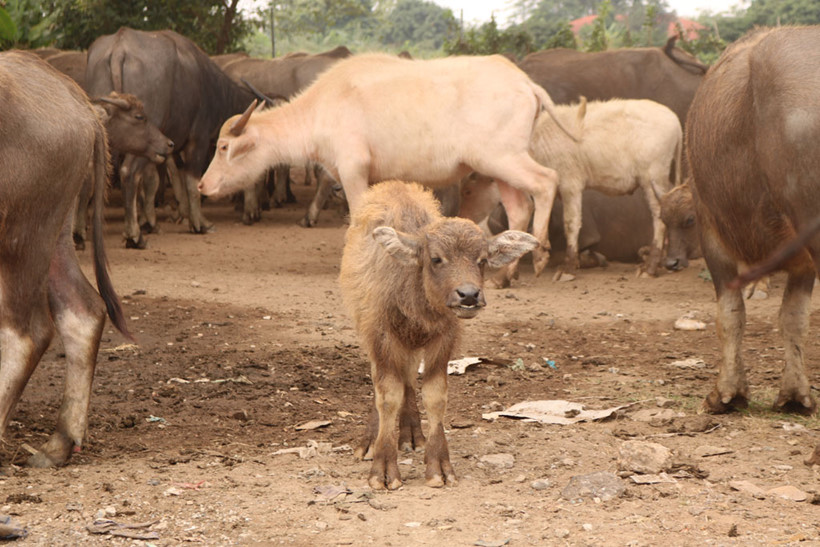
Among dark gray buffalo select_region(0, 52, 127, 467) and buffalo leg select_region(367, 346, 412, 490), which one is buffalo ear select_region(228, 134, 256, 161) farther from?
buffalo leg select_region(367, 346, 412, 490)

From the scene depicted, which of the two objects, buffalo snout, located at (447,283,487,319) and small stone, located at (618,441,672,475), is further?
small stone, located at (618,441,672,475)

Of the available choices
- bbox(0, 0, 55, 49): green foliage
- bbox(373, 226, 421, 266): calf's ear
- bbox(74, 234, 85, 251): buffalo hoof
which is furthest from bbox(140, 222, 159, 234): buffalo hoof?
bbox(373, 226, 421, 266): calf's ear

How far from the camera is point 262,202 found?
53.8ft

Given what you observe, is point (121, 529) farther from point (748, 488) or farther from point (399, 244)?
point (748, 488)

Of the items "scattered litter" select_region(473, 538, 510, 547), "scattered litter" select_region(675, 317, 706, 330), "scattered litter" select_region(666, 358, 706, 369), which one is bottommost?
"scattered litter" select_region(675, 317, 706, 330)

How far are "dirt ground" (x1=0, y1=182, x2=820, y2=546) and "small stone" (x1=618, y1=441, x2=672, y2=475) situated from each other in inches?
2.6

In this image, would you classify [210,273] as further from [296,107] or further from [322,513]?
[322,513]

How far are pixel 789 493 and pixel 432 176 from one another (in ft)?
18.4

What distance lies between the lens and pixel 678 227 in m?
9.51

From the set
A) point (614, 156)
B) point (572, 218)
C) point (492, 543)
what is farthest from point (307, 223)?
point (492, 543)

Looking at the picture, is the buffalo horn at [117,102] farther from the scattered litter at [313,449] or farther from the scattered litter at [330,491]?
the scattered litter at [330,491]

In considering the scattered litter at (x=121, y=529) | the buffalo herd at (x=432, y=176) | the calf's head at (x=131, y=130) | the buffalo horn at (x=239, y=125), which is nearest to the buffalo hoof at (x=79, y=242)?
the buffalo herd at (x=432, y=176)

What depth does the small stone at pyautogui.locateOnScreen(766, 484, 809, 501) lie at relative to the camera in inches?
160

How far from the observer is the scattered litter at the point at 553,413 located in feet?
17.4
